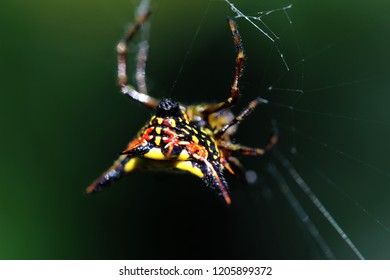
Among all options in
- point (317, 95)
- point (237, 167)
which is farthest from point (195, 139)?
point (317, 95)

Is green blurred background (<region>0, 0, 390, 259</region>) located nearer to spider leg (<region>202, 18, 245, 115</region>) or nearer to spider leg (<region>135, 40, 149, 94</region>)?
spider leg (<region>135, 40, 149, 94</region>)

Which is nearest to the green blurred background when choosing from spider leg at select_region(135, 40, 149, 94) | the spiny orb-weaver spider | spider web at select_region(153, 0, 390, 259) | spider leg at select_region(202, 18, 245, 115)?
spider web at select_region(153, 0, 390, 259)

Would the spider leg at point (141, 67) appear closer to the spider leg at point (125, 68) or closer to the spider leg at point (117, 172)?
the spider leg at point (125, 68)

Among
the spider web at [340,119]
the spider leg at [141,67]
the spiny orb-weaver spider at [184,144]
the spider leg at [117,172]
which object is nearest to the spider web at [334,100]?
the spider web at [340,119]

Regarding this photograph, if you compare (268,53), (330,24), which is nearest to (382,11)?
(330,24)

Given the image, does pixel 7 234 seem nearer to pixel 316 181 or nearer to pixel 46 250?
pixel 46 250

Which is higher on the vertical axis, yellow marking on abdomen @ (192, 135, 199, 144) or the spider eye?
the spider eye
